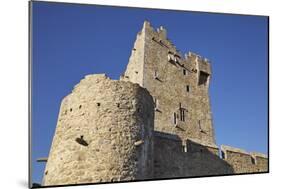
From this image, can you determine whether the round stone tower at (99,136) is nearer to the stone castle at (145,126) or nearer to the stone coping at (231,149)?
the stone castle at (145,126)

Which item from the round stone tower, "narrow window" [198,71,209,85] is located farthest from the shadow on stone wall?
"narrow window" [198,71,209,85]

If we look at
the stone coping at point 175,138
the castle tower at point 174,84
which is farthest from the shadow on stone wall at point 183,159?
the castle tower at point 174,84

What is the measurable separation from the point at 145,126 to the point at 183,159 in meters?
0.79

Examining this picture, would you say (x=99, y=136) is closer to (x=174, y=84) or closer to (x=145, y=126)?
(x=145, y=126)

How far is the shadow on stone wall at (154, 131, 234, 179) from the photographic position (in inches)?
289

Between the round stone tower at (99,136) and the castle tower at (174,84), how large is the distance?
0.67 meters

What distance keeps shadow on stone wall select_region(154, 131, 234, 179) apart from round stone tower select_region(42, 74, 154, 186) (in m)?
0.26

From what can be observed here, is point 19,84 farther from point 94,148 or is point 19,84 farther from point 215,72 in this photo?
point 215,72

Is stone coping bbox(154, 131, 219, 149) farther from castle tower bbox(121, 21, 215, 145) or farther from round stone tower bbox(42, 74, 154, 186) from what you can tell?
round stone tower bbox(42, 74, 154, 186)

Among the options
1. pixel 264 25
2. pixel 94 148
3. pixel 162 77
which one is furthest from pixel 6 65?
pixel 264 25

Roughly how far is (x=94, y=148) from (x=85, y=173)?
1.00 feet

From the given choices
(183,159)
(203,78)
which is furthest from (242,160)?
(203,78)

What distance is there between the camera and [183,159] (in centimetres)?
756

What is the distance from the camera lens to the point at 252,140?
7.77 m
